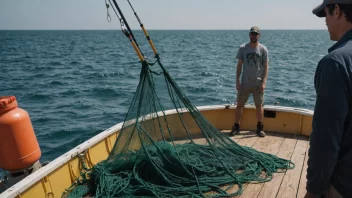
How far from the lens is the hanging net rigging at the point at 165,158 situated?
3.65 metres

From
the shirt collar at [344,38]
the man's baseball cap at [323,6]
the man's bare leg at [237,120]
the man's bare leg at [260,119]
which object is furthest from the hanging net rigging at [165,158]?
the shirt collar at [344,38]

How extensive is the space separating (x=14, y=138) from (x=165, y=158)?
179 centimetres

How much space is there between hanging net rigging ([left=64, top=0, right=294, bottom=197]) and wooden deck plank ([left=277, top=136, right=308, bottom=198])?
13 centimetres

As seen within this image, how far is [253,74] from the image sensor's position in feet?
17.5

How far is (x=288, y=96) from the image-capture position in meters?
15.6

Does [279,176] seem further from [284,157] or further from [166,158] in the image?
[166,158]

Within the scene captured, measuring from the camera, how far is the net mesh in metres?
3.65

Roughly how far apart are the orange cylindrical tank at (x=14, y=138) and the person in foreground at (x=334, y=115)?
3.26 meters

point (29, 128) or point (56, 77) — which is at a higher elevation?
point (29, 128)

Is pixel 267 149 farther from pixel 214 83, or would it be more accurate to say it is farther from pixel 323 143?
pixel 214 83

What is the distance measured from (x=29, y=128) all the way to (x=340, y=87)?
3.54 meters

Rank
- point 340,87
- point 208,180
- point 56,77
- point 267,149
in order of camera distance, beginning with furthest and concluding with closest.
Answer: point 56,77 < point 267,149 < point 208,180 < point 340,87

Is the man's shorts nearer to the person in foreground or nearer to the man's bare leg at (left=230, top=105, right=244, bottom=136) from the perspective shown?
the man's bare leg at (left=230, top=105, right=244, bottom=136)

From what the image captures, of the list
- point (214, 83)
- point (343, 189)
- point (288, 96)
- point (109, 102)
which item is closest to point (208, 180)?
point (343, 189)
